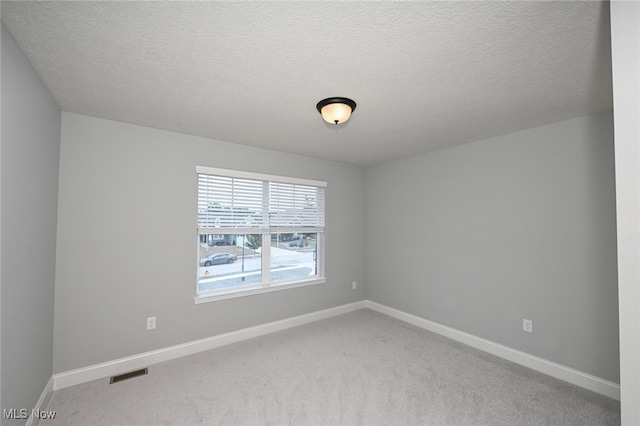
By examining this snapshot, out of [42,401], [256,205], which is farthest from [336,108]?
[42,401]

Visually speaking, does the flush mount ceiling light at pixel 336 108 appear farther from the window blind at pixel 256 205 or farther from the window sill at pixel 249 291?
the window sill at pixel 249 291

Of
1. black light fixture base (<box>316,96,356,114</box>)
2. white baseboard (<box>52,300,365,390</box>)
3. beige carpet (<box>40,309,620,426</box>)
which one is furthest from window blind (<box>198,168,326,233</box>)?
black light fixture base (<box>316,96,356,114</box>)

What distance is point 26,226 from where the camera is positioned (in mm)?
1818

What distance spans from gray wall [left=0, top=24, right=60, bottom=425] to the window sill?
1.29 meters

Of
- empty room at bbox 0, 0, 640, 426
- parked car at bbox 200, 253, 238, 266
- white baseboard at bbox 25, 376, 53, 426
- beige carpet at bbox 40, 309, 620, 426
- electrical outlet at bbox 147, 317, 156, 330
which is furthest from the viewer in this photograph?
parked car at bbox 200, 253, 238, 266

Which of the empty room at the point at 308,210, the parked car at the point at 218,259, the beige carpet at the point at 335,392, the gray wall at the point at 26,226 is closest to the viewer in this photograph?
the empty room at the point at 308,210

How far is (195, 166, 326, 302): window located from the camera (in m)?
3.34

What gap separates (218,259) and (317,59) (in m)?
2.61

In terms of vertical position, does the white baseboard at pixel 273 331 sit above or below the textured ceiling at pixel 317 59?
below

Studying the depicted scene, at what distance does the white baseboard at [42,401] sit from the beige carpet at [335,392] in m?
0.06

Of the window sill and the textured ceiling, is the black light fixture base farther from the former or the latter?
the window sill

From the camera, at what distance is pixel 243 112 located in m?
2.52

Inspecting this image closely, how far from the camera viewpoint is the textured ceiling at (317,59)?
1.34m

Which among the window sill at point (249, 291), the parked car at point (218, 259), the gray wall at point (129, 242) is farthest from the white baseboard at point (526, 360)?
the parked car at point (218, 259)
